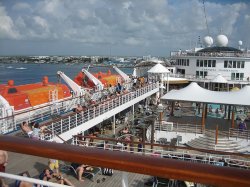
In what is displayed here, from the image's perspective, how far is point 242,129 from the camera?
55.5 ft

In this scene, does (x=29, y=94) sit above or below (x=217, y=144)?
above

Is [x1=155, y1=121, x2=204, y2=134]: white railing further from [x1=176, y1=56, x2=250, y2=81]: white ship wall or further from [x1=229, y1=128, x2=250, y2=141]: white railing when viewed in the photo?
[x1=176, y1=56, x2=250, y2=81]: white ship wall

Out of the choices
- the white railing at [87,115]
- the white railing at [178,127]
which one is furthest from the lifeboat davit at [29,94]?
the white railing at [178,127]

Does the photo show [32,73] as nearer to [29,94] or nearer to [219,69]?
[219,69]

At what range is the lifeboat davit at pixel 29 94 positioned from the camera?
51.6 ft

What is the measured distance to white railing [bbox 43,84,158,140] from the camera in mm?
11688

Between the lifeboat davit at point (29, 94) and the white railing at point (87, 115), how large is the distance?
3.67 meters

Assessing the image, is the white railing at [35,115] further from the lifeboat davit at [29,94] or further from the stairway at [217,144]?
the stairway at [217,144]

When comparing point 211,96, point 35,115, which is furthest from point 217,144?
point 35,115

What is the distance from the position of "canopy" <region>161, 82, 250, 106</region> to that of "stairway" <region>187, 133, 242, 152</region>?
229 centimetres

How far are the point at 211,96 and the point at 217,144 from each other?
3526 mm

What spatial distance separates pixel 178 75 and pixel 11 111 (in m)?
24.7

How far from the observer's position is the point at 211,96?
18.6m

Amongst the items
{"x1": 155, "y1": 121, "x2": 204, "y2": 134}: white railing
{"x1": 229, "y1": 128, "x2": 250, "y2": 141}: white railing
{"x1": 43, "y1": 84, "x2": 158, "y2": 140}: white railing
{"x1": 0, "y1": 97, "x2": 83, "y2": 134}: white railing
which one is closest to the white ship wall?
{"x1": 43, "y1": 84, "x2": 158, "y2": 140}: white railing
